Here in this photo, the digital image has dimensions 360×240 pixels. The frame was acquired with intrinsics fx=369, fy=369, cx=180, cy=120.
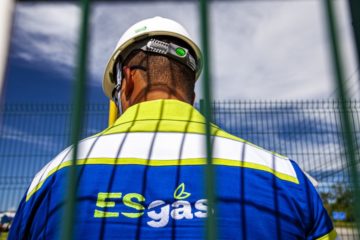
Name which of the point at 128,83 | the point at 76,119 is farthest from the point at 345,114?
the point at 128,83

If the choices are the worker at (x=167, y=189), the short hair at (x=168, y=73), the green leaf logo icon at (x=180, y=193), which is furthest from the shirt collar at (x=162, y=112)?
the green leaf logo icon at (x=180, y=193)

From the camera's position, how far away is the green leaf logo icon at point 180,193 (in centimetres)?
108

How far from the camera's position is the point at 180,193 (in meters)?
1.08

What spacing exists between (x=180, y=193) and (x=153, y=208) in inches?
3.5

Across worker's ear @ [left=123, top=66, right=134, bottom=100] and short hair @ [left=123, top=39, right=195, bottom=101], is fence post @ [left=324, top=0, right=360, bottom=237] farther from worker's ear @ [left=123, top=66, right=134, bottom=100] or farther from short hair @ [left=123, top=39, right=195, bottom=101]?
worker's ear @ [left=123, top=66, right=134, bottom=100]

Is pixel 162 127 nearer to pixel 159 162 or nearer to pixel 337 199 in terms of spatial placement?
pixel 159 162

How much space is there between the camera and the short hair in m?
1.52

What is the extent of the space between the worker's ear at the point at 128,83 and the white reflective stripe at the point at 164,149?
0.41 metres

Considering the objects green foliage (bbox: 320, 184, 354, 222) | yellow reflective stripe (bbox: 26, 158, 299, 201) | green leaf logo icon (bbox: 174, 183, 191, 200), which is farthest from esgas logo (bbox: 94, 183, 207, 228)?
green foliage (bbox: 320, 184, 354, 222)

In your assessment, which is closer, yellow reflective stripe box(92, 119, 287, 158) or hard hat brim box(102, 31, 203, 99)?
yellow reflective stripe box(92, 119, 287, 158)

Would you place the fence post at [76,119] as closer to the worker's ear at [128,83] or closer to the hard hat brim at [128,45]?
the worker's ear at [128,83]

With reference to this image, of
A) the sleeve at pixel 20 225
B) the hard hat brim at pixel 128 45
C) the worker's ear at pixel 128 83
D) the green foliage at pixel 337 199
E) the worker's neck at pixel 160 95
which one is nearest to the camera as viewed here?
the sleeve at pixel 20 225

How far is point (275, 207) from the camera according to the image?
3.66ft

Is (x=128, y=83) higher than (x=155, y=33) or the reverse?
the reverse
